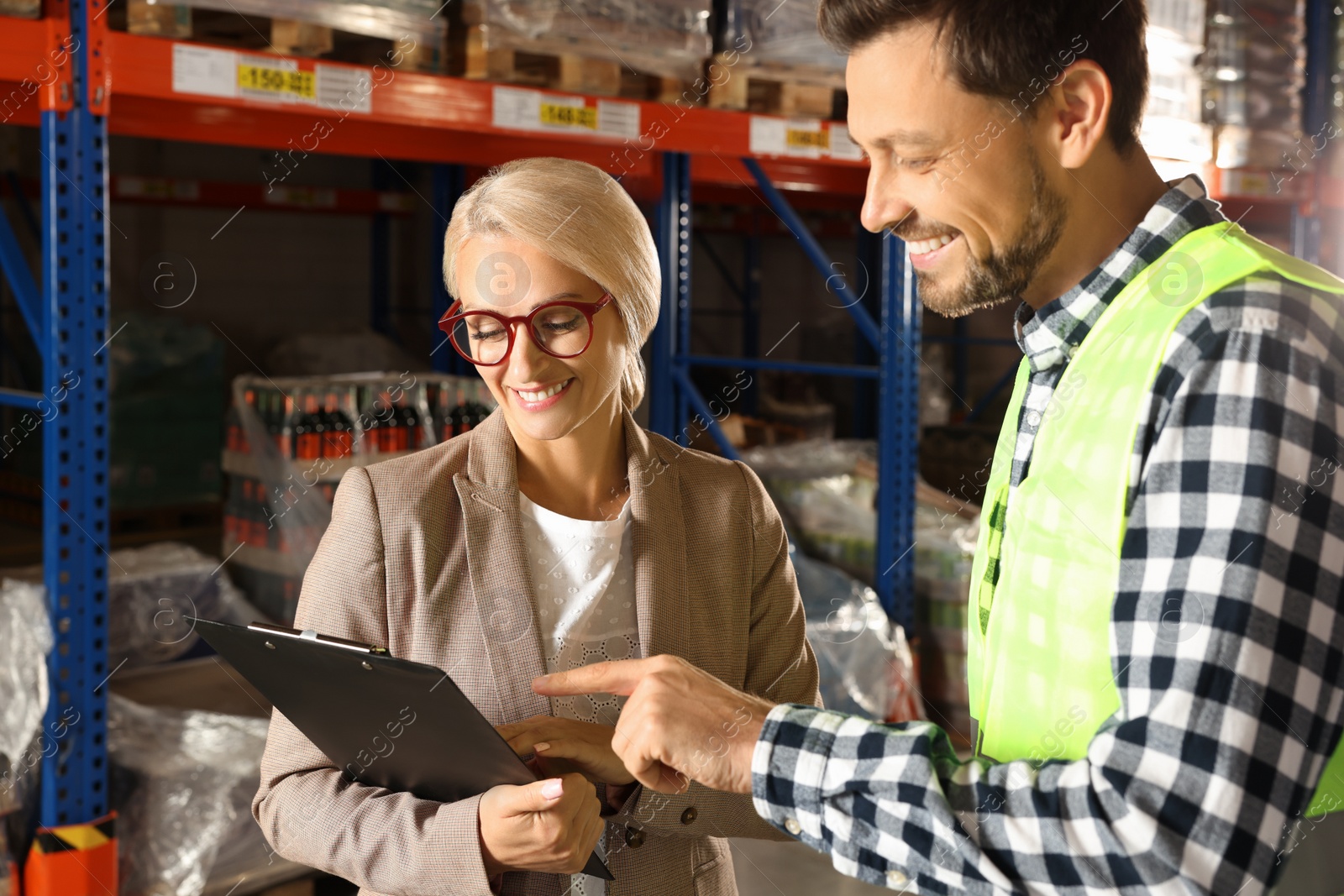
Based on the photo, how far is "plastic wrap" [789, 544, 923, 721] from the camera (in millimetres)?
4582

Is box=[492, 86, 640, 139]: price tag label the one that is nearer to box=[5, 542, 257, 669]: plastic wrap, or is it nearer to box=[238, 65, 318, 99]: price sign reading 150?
box=[238, 65, 318, 99]: price sign reading 150

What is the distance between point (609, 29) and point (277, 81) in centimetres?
115

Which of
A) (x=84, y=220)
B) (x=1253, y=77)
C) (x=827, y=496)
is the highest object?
(x=1253, y=77)

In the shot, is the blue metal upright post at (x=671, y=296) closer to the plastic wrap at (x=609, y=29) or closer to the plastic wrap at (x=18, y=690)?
the plastic wrap at (x=609, y=29)

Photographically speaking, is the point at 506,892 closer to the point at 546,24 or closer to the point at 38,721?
the point at 38,721

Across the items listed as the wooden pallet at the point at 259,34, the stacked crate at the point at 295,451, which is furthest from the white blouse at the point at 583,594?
the stacked crate at the point at 295,451

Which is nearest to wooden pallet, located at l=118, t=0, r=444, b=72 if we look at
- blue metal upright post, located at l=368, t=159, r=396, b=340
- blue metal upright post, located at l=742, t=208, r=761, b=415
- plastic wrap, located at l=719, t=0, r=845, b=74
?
plastic wrap, located at l=719, t=0, r=845, b=74

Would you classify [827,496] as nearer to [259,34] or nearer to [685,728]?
[259,34]

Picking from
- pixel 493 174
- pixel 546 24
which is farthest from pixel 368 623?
pixel 546 24

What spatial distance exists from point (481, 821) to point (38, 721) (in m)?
2.01

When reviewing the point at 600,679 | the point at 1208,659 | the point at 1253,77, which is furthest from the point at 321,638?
the point at 1253,77

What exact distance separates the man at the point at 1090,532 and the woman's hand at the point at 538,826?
0.19 m

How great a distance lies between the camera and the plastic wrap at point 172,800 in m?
3.34

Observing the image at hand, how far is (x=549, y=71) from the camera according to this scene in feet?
12.3
